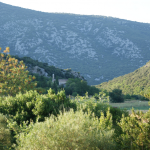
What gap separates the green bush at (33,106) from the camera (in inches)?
329

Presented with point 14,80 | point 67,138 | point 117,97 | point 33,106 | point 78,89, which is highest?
point 67,138

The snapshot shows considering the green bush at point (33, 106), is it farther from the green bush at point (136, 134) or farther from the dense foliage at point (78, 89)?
the dense foliage at point (78, 89)

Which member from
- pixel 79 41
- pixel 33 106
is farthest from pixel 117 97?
pixel 79 41

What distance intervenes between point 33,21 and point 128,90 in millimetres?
126626

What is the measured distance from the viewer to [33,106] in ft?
30.0

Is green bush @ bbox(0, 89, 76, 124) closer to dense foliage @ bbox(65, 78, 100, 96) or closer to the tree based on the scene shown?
the tree

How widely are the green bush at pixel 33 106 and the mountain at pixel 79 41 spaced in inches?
4378

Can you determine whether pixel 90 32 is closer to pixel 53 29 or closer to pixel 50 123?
pixel 53 29

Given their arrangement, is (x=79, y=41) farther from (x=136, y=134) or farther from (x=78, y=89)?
(x=136, y=134)

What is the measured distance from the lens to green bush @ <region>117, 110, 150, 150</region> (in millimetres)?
4934

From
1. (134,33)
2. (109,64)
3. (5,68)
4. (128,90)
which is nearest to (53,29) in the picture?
(109,64)

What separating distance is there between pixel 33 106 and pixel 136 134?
5.41m

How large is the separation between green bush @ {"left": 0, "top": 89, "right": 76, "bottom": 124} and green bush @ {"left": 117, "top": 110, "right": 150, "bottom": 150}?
3.66 meters

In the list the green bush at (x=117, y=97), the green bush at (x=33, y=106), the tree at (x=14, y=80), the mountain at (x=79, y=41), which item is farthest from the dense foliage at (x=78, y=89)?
the mountain at (x=79, y=41)
